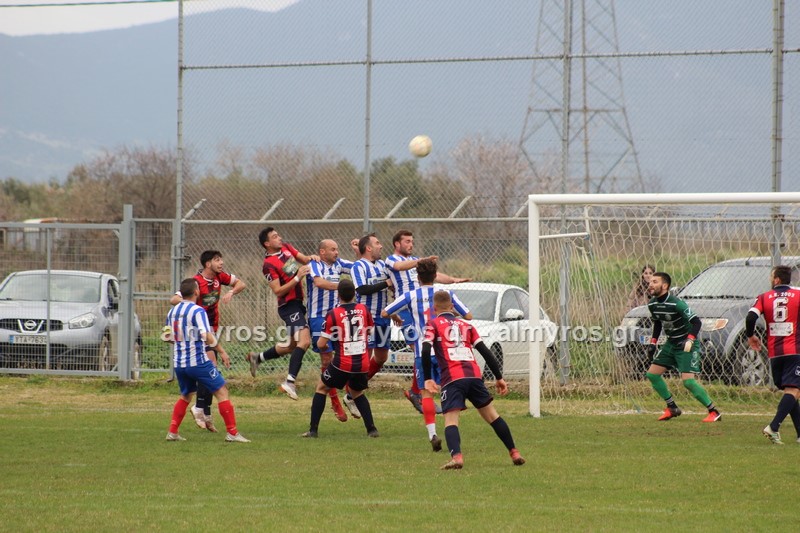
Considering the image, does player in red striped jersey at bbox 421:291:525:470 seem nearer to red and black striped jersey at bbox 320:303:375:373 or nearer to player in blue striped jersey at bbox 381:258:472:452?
player in blue striped jersey at bbox 381:258:472:452

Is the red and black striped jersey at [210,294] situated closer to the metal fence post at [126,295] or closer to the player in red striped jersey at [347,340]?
the player in red striped jersey at [347,340]

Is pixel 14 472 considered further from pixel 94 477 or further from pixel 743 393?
pixel 743 393

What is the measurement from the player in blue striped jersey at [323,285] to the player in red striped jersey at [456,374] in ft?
10.9

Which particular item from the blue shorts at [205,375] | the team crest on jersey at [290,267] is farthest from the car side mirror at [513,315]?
the blue shorts at [205,375]

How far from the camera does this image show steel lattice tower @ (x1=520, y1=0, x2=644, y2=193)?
1512 centimetres

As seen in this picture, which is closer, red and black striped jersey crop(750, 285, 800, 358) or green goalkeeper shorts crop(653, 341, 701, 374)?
red and black striped jersey crop(750, 285, 800, 358)

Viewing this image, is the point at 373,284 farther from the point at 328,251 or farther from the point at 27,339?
the point at 27,339

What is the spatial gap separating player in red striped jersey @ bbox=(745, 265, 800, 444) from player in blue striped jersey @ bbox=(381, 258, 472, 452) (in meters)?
3.18

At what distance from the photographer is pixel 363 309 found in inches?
443

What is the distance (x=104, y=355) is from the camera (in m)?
16.8

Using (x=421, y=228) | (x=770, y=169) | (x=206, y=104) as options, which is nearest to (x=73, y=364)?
(x=206, y=104)

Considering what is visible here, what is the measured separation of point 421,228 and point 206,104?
13.3ft

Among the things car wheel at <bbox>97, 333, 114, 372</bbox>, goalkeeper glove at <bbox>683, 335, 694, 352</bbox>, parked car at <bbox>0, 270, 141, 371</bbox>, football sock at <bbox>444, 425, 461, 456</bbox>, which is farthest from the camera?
parked car at <bbox>0, 270, 141, 371</bbox>

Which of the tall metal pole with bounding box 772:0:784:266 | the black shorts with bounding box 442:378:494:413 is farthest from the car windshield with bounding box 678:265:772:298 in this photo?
the black shorts with bounding box 442:378:494:413
